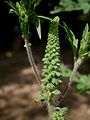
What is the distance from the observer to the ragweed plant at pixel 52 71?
1.32 m

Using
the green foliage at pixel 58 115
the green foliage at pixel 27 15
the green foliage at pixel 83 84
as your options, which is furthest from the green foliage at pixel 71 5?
the green foliage at pixel 58 115

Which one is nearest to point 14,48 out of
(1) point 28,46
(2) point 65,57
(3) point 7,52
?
(3) point 7,52

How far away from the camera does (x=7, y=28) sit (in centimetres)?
1162

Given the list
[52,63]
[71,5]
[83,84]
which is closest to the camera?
[52,63]

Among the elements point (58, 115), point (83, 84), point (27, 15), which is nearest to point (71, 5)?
point (83, 84)

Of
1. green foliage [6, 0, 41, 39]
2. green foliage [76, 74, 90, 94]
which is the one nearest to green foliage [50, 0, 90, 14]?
green foliage [76, 74, 90, 94]

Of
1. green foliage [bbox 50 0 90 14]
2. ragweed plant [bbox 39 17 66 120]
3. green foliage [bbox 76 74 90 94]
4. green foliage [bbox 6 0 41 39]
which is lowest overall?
ragweed plant [bbox 39 17 66 120]

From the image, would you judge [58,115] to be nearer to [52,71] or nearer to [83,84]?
[52,71]

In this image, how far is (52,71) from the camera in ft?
4.43

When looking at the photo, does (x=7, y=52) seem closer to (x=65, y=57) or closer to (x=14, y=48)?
(x=14, y=48)

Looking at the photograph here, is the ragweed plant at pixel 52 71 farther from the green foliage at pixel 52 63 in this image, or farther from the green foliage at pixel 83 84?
the green foliage at pixel 83 84

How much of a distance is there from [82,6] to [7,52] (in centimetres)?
814

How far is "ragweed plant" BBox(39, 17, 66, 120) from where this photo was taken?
4.34 ft

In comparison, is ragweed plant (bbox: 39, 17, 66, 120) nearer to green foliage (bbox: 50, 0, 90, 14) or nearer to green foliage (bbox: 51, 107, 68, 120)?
green foliage (bbox: 51, 107, 68, 120)
